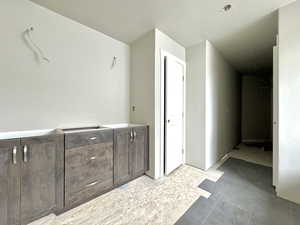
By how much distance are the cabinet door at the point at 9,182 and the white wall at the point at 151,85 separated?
5.62 ft

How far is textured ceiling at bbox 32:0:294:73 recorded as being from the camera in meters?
1.84

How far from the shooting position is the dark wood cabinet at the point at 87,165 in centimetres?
165

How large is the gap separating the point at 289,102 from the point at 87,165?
9.02 ft

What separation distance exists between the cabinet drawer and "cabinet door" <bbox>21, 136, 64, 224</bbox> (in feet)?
0.34

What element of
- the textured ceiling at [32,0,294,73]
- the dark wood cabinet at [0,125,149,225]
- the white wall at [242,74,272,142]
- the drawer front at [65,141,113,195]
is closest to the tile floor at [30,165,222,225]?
the dark wood cabinet at [0,125,149,225]

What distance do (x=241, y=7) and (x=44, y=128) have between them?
10.2ft

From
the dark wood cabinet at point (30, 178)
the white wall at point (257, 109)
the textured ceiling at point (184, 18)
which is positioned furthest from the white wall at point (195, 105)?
the white wall at point (257, 109)

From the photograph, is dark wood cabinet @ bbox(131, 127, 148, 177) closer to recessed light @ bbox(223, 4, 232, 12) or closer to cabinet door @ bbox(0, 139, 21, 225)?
cabinet door @ bbox(0, 139, 21, 225)

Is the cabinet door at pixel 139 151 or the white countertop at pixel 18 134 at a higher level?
the white countertop at pixel 18 134

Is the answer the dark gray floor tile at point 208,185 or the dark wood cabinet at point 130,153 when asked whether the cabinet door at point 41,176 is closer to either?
the dark wood cabinet at point 130,153

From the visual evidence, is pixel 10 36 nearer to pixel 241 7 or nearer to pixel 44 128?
Answer: pixel 44 128

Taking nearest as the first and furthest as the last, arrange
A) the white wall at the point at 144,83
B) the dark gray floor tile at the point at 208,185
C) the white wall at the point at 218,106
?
1. the dark gray floor tile at the point at 208,185
2. the white wall at the point at 144,83
3. the white wall at the point at 218,106

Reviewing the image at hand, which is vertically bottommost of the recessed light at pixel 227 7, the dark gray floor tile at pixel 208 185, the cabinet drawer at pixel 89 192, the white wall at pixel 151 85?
the dark gray floor tile at pixel 208 185

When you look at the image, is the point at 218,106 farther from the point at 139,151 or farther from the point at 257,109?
the point at 257,109
